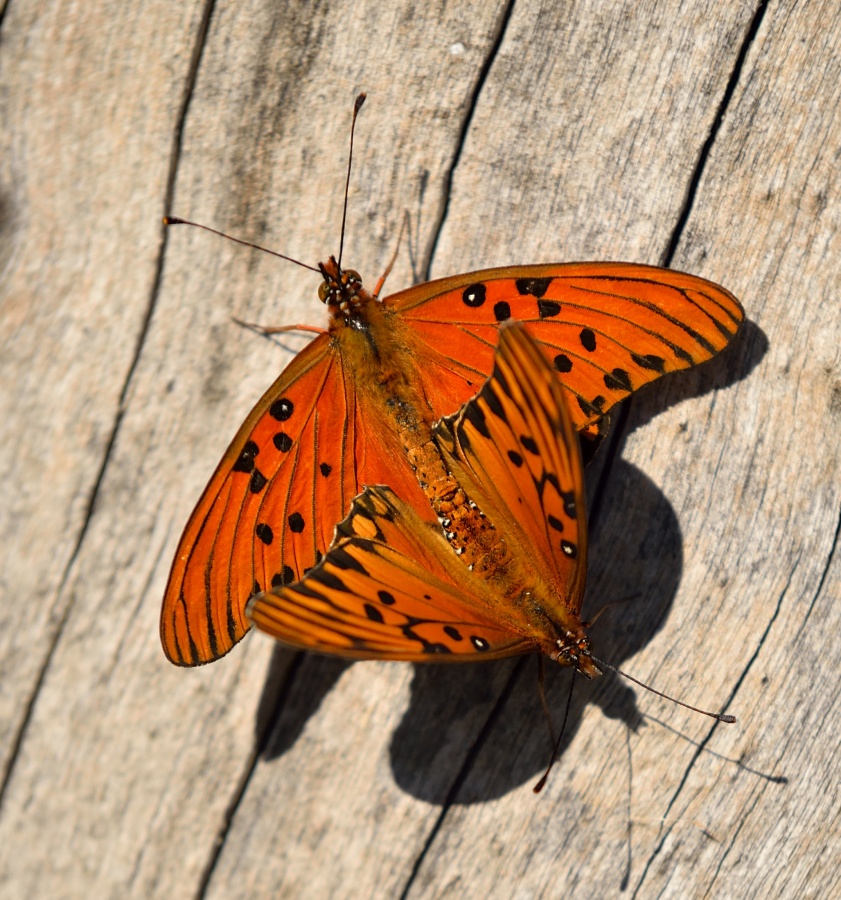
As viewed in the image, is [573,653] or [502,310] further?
[502,310]

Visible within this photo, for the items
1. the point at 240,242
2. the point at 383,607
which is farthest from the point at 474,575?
the point at 240,242

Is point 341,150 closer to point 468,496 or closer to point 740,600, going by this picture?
point 468,496

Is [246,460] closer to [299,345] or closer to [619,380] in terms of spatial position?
[299,345]

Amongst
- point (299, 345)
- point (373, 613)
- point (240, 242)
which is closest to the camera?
point (373, 613)

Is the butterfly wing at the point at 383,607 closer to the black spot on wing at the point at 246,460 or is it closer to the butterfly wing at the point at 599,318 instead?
the black spot on wing at the point at 246,460

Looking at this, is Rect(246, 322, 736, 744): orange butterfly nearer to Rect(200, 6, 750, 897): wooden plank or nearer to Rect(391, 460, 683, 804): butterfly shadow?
Rect(391, 460, 683, 804): butterfly shadow

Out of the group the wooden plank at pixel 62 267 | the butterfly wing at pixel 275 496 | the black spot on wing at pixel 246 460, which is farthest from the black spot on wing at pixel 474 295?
the wooden plank at pixel 62 267

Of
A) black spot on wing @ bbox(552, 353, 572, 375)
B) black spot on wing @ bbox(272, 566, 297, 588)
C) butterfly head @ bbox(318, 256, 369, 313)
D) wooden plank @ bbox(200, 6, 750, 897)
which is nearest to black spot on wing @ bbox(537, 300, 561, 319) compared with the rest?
black spot on wing @ bbox(552, 353, 572, 375)
